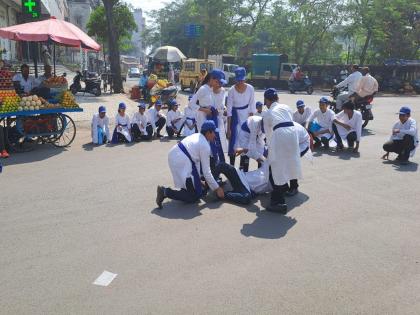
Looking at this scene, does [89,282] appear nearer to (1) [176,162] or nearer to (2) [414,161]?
(1) [176,162]

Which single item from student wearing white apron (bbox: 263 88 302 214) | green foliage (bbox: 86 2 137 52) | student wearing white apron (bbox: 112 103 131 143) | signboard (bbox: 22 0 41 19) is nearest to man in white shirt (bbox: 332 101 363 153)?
student wearing white apron (bbox: 263 88 302 214)

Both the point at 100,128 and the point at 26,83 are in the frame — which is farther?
the point at 26,83

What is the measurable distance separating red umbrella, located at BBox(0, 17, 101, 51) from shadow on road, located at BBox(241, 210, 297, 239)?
798 centimetres

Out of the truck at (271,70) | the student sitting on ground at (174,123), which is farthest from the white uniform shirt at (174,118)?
the truck at (271,70)

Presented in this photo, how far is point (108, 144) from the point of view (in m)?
10.8

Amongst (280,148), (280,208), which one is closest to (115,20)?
(280,148)

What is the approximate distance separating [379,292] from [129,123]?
334 inches

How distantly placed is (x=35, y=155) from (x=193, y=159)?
4.96m

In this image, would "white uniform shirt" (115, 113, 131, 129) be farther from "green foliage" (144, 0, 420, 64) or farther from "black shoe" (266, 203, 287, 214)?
"green foliage" (144, 0, 420, 64)

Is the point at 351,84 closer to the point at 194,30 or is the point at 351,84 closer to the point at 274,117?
the point at 274,117

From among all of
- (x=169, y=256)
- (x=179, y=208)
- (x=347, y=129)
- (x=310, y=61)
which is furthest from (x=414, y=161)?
(x=310, y=61)

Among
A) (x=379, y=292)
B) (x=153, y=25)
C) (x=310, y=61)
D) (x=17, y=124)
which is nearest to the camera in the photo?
(x=379, y=292)

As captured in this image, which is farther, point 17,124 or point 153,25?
point 153,25

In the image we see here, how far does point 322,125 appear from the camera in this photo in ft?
33.3
